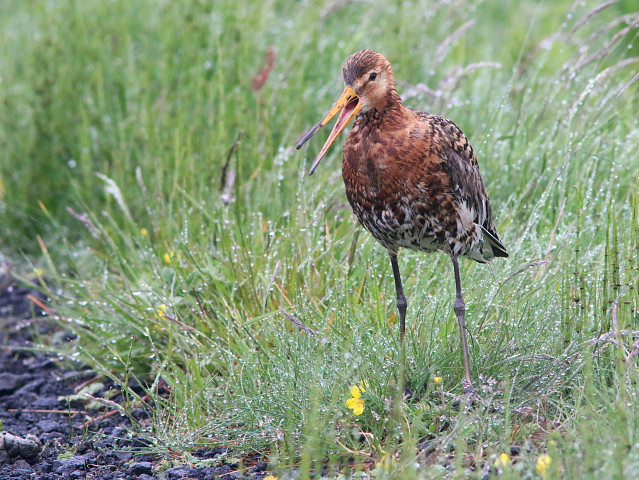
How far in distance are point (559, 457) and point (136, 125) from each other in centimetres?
375

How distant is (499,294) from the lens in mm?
3828

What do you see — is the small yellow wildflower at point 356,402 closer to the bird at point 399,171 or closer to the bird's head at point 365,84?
the bird at point 399,171

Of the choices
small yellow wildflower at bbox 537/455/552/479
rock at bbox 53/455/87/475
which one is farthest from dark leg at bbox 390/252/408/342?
rock at bbox 53/455/87/475

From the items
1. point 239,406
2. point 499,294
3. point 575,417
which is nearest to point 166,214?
point 239,406

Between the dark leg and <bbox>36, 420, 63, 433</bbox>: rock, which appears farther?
<bbox>36, 420, 63, 433</bbox>: rock

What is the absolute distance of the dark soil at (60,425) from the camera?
11.2 ft

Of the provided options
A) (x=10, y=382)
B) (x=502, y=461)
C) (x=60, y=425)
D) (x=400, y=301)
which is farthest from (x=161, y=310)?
(x=502, y=461)

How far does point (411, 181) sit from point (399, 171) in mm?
66

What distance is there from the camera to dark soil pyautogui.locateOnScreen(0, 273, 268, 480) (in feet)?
11.2

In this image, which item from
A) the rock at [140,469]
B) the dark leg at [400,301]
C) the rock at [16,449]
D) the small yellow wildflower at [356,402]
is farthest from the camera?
the dark leg at [400,301]

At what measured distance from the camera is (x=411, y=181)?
137 inches

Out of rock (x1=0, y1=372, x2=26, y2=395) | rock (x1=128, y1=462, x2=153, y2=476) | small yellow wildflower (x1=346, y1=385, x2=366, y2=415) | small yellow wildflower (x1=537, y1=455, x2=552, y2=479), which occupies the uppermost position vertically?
small yellow wildflower (x1=537, y1=455, x2=552, y2=479)

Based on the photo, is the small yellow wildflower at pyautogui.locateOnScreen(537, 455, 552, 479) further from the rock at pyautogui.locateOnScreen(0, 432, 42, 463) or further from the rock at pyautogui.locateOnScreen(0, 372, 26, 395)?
the rock at pyautogui.locateOnScreen(0, 372, 26, 395)

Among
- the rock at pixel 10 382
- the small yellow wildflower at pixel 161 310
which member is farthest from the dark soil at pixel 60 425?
the small yellow wildflower at pixel 161 310
